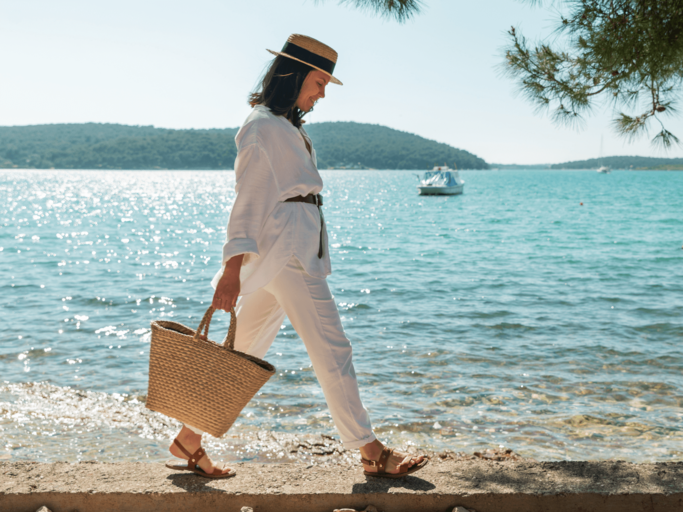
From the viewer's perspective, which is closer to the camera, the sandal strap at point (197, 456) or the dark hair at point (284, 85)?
the dark hair at point (284, 85)

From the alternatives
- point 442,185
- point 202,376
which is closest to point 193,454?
point 202,376

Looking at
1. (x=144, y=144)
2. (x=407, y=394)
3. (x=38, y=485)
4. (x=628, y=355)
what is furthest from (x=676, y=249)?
(x=144, y=144)

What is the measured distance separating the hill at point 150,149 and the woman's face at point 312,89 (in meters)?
127

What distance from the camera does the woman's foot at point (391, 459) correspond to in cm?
256

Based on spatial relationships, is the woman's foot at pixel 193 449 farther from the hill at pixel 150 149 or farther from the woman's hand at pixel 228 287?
the hill at pixel 150 149

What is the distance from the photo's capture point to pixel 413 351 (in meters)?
6.53

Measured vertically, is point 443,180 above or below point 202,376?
above

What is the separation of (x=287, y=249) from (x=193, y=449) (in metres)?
0.99

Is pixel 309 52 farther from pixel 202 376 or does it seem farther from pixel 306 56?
pixel 202 376

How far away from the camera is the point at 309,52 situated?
2.48 m

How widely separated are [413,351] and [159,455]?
133 inches

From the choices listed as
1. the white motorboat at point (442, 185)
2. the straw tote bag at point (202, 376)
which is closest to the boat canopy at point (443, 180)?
the white motorboat at point (442, 185)

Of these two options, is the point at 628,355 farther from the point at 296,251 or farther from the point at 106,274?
the point at 106,274

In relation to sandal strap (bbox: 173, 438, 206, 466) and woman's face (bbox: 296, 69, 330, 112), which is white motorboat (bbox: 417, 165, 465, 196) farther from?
sandal strap (bbox: 173, 438, 206, 466)
